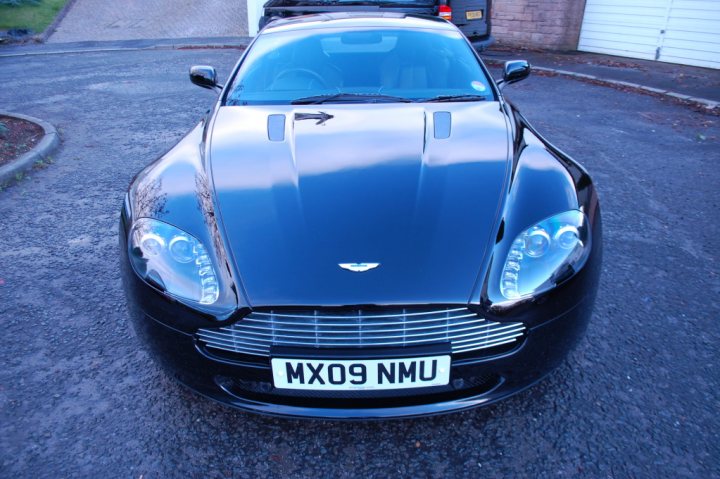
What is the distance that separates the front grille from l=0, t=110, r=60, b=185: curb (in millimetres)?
3869

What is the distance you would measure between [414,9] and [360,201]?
724 cm

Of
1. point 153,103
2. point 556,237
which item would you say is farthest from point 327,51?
point 153,103

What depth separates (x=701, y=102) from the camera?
23.3ft

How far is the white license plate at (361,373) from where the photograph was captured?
1.78m

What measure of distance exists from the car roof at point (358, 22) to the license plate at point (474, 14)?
6302 millimetres

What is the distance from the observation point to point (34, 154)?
17.0 feet

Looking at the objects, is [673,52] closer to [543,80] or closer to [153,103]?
[543,80]

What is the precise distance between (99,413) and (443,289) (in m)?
1.44

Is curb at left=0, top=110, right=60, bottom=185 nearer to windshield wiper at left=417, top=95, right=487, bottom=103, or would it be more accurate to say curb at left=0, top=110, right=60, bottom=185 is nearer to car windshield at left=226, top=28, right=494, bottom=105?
car windshield at left=226, top=28, right=494, bottom=105

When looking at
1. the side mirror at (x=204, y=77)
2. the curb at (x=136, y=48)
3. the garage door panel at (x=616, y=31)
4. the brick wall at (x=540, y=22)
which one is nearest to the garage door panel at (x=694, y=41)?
the garage door panel at (x=616, y=31)

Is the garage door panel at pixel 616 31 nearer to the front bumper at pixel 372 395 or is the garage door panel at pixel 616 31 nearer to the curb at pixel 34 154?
the curb at pixel 34 154

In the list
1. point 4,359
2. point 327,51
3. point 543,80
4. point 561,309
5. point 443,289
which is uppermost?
point 327,51

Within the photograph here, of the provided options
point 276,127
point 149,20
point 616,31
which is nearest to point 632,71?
point 616,31

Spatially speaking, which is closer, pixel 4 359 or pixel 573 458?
pixel 573 458
